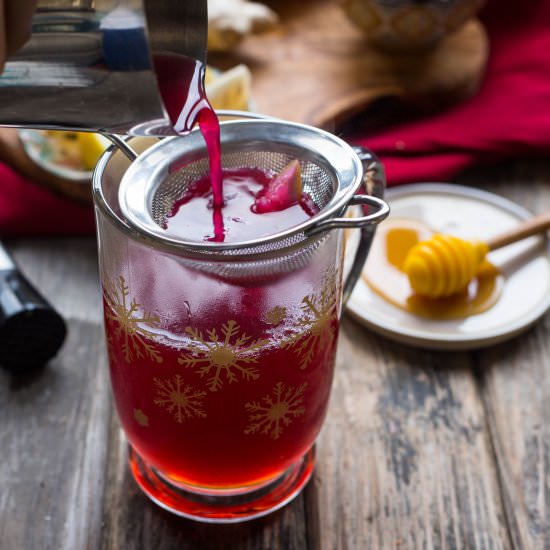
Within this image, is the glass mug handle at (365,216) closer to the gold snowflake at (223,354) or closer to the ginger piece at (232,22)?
the gold snowflake at (223,354)

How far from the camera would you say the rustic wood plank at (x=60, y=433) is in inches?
41.0

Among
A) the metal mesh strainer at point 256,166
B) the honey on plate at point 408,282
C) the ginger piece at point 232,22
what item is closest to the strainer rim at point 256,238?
the metal mesh strainer at point 256,166

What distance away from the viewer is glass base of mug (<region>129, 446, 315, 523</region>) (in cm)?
106

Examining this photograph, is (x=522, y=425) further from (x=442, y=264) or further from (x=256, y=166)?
(x=256, y=166)

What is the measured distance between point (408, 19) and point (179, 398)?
1.17 m

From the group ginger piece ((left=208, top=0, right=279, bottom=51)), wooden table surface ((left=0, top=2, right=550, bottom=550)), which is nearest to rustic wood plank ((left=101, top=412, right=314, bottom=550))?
wooden table surface ((left=0, top=2, right=550, bottom=550))

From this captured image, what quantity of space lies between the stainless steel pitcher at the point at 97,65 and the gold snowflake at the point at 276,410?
307mm

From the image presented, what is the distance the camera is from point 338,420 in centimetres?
120

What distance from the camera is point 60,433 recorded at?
3.81 ft

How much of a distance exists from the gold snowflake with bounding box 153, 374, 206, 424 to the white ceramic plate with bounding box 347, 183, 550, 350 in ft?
1.47

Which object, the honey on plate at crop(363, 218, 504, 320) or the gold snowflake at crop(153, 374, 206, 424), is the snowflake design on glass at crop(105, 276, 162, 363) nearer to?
the gold snowflake at crop(153, 374, 206, 424)

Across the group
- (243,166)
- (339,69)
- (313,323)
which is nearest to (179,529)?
(313,323)

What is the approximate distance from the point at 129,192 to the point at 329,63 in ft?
3.59

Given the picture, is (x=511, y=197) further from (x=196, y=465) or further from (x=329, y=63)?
(x=196, y=465)
